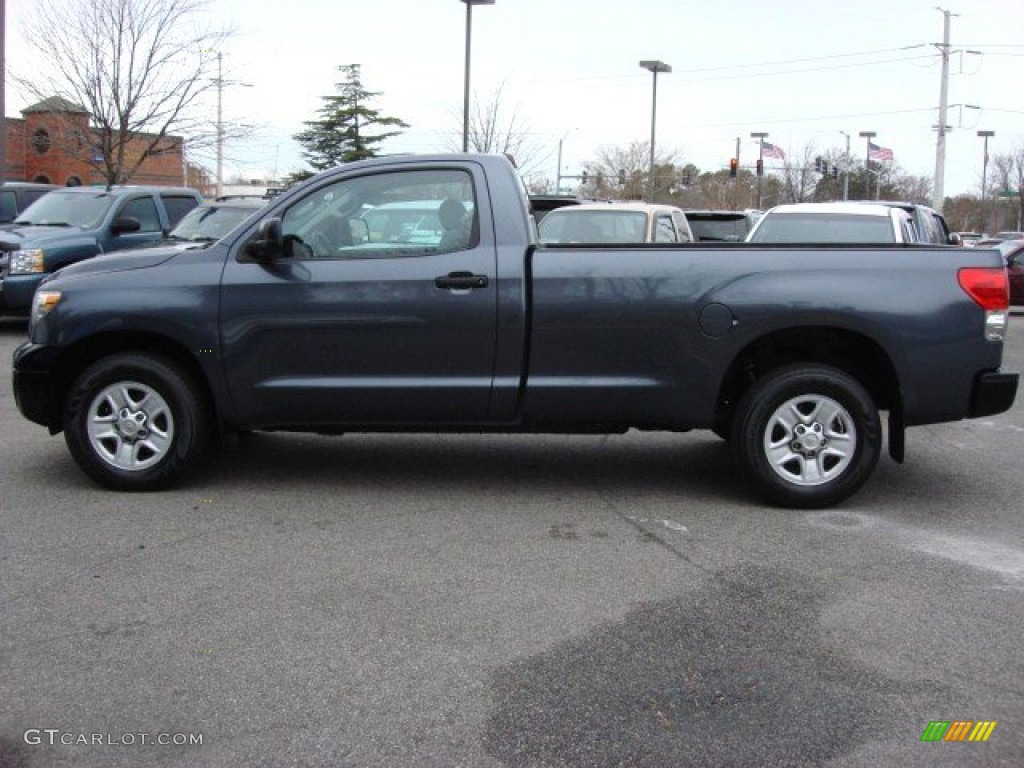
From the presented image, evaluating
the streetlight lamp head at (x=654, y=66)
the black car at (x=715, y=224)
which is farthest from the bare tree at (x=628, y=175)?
the black car at (x=715, y=224)

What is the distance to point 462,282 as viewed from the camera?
19.3ft

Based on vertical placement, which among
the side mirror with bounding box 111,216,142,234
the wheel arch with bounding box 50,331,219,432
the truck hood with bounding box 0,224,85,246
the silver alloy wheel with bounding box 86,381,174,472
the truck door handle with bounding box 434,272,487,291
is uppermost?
the side mirror with bounding box 111,216,142,234

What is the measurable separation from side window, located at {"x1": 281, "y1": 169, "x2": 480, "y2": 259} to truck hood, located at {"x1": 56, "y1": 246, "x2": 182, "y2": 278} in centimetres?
74

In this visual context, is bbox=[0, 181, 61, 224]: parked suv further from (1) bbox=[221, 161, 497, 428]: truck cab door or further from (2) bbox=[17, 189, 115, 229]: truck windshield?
(1) bbox=[221, 161, 497, 428]: truck cab door

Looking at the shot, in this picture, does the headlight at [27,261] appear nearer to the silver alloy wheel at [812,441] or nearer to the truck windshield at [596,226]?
the truck windshield at [596,226]

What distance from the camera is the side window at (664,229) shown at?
13.1 m

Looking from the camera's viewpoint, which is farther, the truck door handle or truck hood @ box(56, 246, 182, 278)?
truck hood @ box(56, 246, 182, 278)

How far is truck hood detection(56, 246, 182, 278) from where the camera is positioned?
612 centimetres

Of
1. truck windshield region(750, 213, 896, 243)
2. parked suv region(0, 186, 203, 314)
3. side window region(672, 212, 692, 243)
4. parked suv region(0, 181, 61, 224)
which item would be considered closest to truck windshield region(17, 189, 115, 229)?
parked suv region(0, 186, 203, 314)

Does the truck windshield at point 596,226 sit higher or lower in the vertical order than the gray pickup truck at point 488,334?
higher

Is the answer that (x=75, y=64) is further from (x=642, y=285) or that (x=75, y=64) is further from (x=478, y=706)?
(x=478, y=706)

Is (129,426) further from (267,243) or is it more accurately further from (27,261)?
(27,261)

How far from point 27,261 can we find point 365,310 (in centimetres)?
866

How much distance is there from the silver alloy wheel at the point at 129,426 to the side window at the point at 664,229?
8.05m
